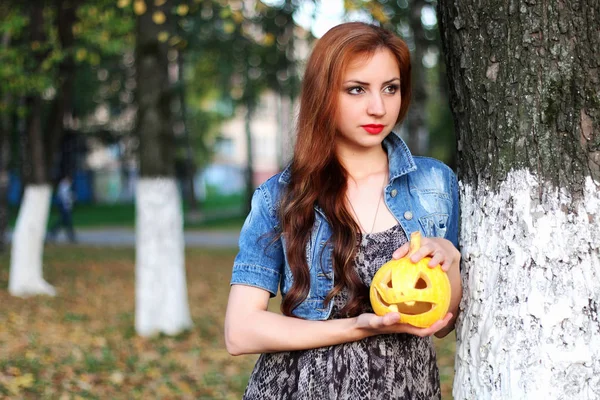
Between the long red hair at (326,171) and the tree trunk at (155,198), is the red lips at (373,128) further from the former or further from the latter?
the tree trunk at (155,198)

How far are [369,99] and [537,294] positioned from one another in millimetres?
840

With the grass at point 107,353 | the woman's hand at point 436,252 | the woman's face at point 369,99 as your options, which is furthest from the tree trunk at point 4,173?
the woman's hand at point 436,252

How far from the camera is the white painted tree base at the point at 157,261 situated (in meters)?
9.47

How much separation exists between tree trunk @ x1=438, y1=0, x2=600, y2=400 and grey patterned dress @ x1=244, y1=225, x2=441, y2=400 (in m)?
A: 0.27

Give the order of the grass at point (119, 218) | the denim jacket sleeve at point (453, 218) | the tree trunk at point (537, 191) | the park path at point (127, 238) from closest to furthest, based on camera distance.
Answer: the tree trunk at point (537, 191)
the denim jacket sleeve at point (453, 218)
the park path at point (127, 238)
the grass at point (119, 218)

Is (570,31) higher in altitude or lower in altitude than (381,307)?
higher

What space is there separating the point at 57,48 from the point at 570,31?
12.4 meters

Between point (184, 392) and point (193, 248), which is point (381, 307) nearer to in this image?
point (184, 392)

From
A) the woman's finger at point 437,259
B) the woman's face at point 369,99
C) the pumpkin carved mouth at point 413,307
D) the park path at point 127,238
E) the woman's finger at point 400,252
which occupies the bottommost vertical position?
the park path at point 127,238

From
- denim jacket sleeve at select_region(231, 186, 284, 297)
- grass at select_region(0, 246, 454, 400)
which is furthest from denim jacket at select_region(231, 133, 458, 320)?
grass at select_region(0, 246, 454, 400)

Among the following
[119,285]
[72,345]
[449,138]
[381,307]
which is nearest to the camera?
[381,307]

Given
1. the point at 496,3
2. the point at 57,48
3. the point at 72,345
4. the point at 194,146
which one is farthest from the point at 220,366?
the point at 194,146

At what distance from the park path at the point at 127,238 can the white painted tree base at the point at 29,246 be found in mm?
10722

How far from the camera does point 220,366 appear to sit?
8.27 metres
